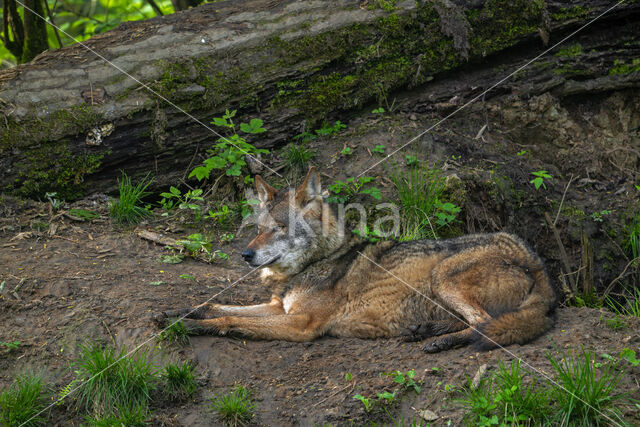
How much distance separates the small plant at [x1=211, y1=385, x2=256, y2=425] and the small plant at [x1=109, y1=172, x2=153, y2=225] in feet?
11.5

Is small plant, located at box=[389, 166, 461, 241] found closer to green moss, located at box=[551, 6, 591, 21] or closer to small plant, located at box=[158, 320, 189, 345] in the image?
small plant, located at box=[158, 320, 189, 345]

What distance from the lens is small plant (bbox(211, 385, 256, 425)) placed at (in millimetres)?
4051

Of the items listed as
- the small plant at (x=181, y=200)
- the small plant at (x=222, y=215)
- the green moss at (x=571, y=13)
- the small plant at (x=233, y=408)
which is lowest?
the small plant at (x=233, y=408)

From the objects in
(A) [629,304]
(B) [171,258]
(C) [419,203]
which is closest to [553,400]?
(A) [629,304]

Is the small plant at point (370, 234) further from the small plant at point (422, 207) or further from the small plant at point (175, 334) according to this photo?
the small plant at point (175, 334)

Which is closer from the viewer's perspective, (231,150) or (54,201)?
(54,201)

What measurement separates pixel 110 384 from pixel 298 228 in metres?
2.40

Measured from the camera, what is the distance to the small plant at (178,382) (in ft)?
14.1

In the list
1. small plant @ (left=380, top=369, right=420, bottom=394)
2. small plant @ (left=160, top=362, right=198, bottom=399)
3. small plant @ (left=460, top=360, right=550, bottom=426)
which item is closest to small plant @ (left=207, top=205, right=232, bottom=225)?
small plant @ (left=160, top=362, right=198, bottom=399)

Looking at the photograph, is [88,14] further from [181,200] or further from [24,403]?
[24,403]

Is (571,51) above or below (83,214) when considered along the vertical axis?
above

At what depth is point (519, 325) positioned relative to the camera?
4570 mm

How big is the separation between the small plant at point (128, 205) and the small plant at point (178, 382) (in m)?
3.12

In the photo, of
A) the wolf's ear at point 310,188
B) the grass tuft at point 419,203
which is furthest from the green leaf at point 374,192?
the wolf's ear at point 310,188
